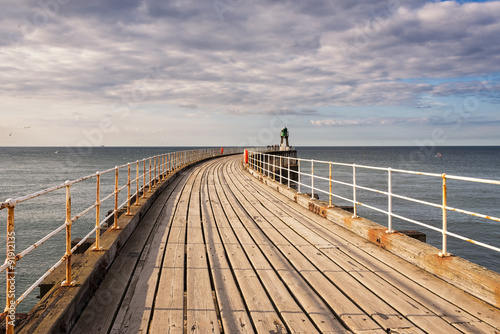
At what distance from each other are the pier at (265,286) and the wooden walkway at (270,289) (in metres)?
0.01

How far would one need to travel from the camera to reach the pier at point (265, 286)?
3.15 m

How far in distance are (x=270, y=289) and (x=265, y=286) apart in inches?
4.0

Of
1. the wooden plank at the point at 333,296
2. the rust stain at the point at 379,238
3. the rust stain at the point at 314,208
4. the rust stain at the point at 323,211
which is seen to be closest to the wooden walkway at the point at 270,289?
the wooden plank at the point at 333,296

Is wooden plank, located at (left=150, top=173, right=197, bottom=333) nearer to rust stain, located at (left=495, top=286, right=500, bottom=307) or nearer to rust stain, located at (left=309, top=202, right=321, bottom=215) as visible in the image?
rust stain, located at (left=495, top=286, right=500, bottom=307)

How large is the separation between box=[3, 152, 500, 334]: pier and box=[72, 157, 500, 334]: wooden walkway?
12 mm

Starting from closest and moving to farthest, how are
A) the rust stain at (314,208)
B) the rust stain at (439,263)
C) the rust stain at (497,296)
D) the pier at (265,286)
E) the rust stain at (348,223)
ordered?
the pier at (265,286)
the rust stain at (497,296)
the rust stain at (439,263)
the rust stain at (348,223)
the rust stain at (314,208)

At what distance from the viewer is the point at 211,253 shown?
526cm

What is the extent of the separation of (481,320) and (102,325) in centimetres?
340

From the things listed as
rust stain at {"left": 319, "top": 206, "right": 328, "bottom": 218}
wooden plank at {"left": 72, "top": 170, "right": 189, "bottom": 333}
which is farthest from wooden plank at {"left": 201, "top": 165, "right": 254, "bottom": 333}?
rust stain at {"left": 319, "top": 206, "right": 328, "bottom": 218}

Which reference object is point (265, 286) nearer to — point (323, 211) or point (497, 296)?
point (497, 296)

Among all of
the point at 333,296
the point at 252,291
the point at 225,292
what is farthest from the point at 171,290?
the point at 333,296

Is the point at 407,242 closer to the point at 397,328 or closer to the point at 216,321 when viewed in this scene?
the point at 397,328

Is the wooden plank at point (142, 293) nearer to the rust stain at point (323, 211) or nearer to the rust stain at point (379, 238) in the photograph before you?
the rust stain at point (379, 238)

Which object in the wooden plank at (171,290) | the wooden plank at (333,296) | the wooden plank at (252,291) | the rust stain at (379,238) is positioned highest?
the rust stain at (379,238)
